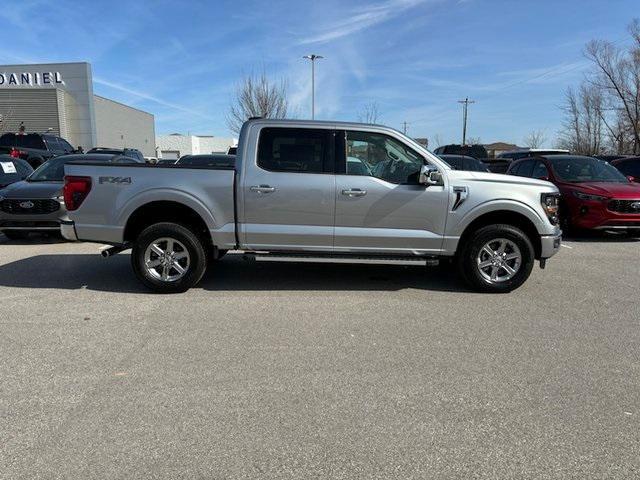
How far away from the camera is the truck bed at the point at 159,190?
5.75m

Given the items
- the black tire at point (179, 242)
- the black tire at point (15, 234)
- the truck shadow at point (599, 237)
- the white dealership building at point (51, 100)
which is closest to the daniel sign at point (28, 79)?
the white dealership building at point (51, 100)

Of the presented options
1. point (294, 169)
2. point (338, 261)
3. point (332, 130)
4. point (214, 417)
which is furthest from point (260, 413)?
point (332, 130)

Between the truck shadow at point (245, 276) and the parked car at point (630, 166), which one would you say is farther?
the parked car at point (630, 166)

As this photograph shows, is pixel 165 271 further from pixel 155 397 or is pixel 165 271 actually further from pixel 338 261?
pixel 155 397

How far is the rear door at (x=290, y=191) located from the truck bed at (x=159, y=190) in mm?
261

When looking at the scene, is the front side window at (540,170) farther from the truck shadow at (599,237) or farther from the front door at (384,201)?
the front door at (384,201)

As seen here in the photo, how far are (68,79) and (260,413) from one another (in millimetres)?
38483

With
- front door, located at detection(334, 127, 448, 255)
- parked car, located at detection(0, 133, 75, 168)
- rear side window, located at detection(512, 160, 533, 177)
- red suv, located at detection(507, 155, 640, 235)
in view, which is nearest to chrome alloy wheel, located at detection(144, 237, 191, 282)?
front door, located at detection(334, 127, 448, 255)

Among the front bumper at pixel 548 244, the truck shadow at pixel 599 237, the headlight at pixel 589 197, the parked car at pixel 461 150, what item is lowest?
the truck shadow at pixel 599 237

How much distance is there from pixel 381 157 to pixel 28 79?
37182 mm

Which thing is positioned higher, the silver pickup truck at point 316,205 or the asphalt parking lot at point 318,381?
the silver pickup truck at point 316,205

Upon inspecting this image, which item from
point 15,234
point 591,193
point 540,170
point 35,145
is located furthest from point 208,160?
point 35,145

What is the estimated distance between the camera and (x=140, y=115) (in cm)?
5094

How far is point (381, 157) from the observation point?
19.3 feet
